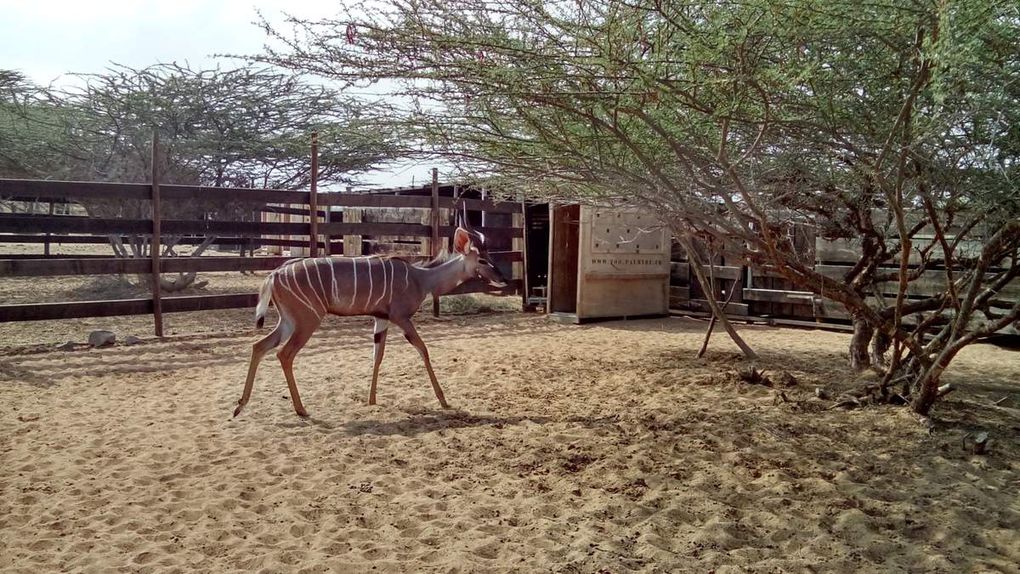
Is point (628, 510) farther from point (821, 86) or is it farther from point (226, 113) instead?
point (226, 113)

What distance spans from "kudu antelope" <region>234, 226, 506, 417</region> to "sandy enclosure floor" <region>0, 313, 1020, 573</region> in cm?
43

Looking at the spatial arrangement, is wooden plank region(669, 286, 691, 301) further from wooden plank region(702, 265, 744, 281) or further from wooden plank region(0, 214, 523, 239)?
wooden plank region(0, 214, 523, 239)

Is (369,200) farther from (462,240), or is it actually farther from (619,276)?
A: (462,240)

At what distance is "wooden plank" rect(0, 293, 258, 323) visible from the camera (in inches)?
287

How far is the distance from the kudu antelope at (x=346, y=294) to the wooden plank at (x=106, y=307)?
324cm

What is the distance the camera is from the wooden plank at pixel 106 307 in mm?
7301

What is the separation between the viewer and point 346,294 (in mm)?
5391

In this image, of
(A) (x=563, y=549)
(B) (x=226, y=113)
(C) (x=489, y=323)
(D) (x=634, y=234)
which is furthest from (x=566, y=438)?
(B) (x=226, y=113)

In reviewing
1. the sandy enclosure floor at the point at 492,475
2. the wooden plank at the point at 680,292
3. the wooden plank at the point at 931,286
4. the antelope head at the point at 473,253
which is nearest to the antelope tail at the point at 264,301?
the sandy enclosure floor at the point at 492,475

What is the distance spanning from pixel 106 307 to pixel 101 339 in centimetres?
39

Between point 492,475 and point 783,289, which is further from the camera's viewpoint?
point 783,289

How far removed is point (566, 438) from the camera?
183 inches

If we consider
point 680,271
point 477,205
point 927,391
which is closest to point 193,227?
point 477,205

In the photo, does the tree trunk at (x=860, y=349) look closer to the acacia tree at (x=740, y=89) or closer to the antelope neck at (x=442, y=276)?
the acacia tree at (x=740, y=89)
